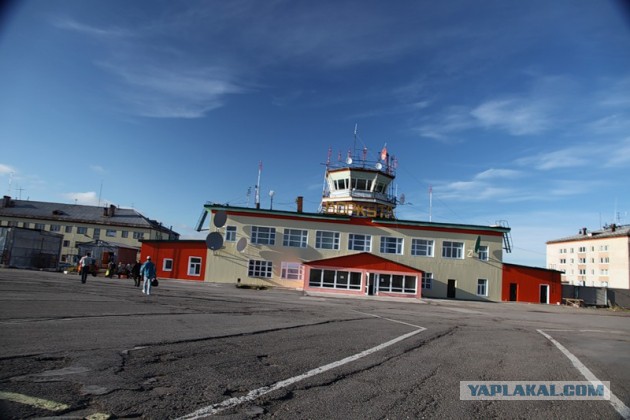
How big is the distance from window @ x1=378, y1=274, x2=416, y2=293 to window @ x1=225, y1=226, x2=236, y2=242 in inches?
569

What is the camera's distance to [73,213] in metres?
79.6

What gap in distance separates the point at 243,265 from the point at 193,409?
37330 millimetres

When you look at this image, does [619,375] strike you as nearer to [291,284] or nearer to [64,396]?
[64,396]

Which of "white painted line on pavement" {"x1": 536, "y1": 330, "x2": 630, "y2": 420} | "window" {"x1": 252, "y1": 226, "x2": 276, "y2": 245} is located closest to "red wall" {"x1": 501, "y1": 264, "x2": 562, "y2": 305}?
"window" {"x1": 252, "y1": 226, "x2": 276, "y2": 245}

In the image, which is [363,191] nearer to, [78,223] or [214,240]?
[214,240]

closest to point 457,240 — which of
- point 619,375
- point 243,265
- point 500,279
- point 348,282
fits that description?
point 500,279

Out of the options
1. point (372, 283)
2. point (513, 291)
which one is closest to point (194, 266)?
point (372, 283)

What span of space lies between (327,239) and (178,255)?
49.2 feet

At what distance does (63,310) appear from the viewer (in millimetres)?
11633

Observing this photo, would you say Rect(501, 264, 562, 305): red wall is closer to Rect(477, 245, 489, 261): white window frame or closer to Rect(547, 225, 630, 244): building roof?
Rect(477, 245, 489, 261): white window frame

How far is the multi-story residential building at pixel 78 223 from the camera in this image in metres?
77.2

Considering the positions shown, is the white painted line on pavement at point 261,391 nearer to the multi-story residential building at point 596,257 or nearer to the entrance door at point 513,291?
the entrance door at point 513,291

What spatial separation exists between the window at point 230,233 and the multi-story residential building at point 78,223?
41.5 m

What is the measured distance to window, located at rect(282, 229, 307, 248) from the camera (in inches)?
1672
